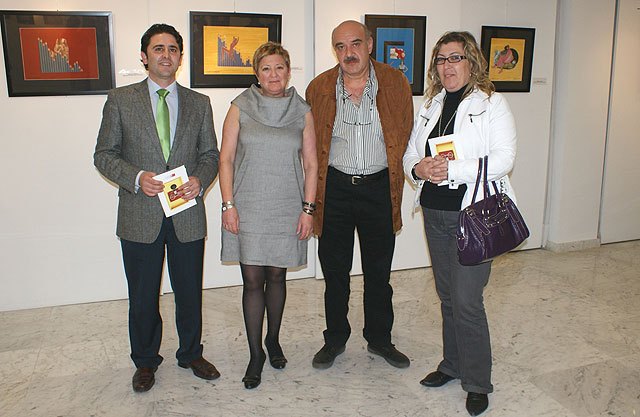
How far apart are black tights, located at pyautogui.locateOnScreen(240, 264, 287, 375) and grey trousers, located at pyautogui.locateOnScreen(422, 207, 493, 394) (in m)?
0.83

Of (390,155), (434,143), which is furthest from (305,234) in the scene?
(434,143)

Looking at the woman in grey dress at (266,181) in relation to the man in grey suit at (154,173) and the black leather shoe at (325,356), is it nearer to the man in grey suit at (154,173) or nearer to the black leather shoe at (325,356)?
the man in grey suit at (154,173)

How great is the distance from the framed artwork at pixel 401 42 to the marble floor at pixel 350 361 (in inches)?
70.8

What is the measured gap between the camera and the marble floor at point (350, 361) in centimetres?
300

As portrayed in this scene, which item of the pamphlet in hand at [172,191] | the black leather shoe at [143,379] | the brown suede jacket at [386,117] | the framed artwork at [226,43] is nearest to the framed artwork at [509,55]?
the framed artwork at [226,43]

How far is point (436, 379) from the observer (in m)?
3.18

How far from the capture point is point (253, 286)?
10.3 feet

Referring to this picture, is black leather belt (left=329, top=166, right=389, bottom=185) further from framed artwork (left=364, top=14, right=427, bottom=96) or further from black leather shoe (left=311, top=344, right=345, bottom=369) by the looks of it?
framed artwork (left=364, top=14, right=427, bottom=96)

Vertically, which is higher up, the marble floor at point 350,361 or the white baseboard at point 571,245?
the white baseboard at point 571,245

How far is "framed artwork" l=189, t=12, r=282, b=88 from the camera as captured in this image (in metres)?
4.45

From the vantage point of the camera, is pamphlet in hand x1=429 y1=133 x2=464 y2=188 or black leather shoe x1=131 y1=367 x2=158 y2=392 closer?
pamphlet in hand x1=429 y1=133 x2=464 y2=188

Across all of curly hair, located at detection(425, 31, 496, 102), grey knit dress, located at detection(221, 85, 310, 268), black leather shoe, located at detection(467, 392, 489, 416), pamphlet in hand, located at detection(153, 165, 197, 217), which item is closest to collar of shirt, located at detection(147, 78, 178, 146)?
pamphlet in hand, located at detection(153, 165, 197, 217)

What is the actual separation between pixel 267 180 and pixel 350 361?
4.04ft

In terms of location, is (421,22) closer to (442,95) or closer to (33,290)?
(442,95)
